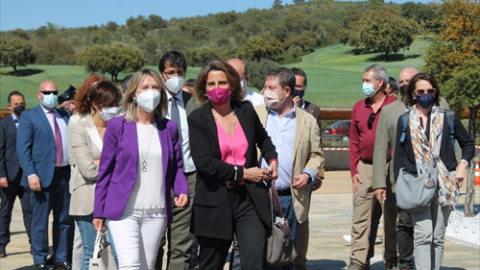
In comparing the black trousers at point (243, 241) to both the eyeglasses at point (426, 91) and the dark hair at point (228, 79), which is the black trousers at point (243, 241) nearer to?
the dark hair at point (228, 79)

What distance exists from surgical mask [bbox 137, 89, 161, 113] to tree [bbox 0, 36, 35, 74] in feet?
150

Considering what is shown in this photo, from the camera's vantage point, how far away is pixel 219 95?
6.07 metres

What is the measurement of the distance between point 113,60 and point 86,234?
40.6m

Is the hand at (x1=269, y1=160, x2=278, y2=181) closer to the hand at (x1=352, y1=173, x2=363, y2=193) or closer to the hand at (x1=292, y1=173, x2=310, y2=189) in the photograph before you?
the hand at (x1=292, y1=173, x2=310, y2=189)

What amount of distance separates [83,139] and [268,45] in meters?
59.5

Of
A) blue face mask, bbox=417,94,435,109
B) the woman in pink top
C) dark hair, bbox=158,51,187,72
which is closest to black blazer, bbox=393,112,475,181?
blue face mask, bbox=417,94,435,109

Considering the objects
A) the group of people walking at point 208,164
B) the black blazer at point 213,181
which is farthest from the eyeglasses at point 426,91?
the black blazer at point 213,181

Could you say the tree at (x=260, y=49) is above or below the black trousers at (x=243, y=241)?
below

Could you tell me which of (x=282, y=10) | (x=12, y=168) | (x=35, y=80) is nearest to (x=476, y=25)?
(x=12, y=168)

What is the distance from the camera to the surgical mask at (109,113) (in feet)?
23.4

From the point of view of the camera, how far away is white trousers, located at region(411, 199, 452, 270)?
283 inches

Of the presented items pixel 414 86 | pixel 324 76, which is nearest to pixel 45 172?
pixel 414 86

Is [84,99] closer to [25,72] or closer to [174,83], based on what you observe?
[174,83]

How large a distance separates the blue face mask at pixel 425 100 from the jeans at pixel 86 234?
3103 millimetres
